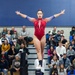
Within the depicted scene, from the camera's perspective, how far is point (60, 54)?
15.0 m

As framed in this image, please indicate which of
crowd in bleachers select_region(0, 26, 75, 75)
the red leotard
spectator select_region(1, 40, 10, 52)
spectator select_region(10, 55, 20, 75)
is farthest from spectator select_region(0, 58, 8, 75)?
the red leotard

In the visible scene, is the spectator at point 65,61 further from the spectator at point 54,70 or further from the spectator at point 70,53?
the spectator at point 54,70

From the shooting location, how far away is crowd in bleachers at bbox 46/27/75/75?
1380 cm

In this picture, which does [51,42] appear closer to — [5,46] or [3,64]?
[5,46]

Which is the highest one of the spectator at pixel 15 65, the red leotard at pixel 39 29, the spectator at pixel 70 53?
the red leotard at pixel 39 29

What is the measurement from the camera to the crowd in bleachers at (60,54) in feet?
45.3

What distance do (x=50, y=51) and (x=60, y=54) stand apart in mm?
466

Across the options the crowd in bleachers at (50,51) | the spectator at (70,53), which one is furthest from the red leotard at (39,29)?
the spectator at (70,53)

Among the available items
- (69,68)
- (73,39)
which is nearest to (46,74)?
(69,68)

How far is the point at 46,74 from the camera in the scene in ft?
47.5

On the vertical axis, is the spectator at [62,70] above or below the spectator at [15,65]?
below

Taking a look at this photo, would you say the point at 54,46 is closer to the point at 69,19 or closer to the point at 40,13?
the point at 69,19

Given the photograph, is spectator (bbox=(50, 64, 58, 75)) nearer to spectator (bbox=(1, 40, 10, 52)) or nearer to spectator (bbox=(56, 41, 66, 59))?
spectator (bbox=(56, 41, 66, 59))

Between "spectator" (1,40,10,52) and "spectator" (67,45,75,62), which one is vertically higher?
"spectator" (1,40,10,52)
